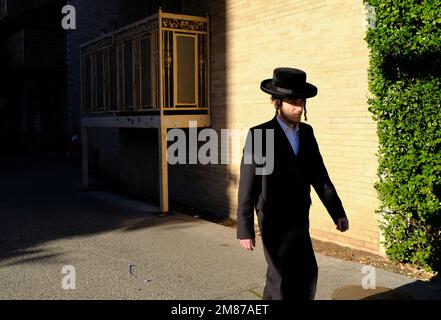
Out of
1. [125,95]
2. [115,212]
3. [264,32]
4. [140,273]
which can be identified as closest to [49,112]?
[125,95]

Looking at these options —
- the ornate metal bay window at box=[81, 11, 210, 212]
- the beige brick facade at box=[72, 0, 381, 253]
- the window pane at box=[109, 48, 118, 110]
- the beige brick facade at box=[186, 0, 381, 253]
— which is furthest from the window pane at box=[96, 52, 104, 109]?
the beige brick facade at box=[186, 0, 381, 253]

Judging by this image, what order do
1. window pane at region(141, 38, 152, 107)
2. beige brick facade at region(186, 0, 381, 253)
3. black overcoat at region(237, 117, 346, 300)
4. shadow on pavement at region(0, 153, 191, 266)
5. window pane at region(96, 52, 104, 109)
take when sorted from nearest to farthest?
black overcoat at region(237, 117, 346, 300), beige brick facade at region(186, 0, 381, 253), shadow on pavement at region(0, 153, 191, 266), window pane at region(141, 38, 152, 107), window pane at region(96, 52, 104, 109)

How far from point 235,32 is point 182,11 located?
2089mm

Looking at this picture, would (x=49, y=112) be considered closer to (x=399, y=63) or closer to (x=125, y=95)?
(x=125, y=95)

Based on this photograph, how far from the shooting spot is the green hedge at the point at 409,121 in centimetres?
560

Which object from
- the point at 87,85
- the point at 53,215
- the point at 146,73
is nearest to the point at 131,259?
the point at 53,215

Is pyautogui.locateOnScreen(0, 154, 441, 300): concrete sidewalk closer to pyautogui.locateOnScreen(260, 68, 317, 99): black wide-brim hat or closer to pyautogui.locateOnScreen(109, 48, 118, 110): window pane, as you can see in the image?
pyautogui.locateOnScreen(260, 68, 317, 99): black wide-brim hat

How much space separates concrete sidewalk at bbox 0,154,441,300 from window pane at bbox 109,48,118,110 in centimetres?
251

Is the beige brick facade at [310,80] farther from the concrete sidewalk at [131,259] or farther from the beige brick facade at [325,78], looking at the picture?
the concrete sidewalk at [131,259]

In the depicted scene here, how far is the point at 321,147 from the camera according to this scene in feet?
24.4

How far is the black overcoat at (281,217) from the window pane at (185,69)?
6089mm

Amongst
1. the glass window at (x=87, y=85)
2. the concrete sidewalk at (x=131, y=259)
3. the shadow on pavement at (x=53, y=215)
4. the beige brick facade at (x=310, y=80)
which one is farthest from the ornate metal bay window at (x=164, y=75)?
the glass window at (x=87, y=85)

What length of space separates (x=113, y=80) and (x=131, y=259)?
6.32 metres

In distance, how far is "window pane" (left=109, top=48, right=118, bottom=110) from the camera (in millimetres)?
11672
